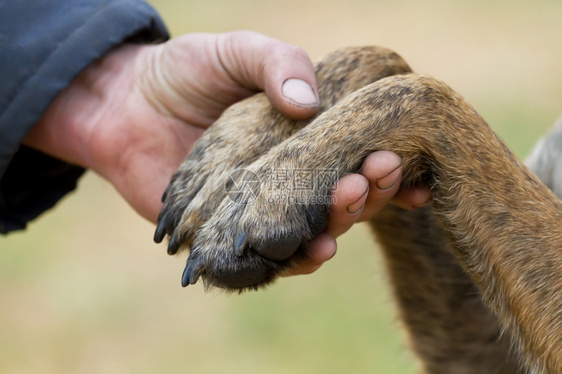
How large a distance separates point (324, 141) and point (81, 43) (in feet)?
4.29

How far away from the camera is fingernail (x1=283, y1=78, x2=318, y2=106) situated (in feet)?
8.17

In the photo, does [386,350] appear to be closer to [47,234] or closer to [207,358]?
[207,358]

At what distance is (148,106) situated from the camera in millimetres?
3199

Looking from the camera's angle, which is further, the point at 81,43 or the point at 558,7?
the point at 558,7

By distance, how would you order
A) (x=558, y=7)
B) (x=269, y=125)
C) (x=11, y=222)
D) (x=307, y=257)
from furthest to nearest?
1. (x=558, y=7)
2. (x=11, y=222)
3. (x=269, y=125)
4. (x=307, y=257)

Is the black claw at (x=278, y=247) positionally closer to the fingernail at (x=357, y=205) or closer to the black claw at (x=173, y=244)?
the fingernail at (x=357, y=205)

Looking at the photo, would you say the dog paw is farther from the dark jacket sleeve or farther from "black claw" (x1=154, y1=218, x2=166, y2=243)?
the dark jacket sleeve

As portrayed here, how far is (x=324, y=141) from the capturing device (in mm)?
2299

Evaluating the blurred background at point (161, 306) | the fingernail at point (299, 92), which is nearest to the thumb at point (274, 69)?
the fingernail at point (299, 92)

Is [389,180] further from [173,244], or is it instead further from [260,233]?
[173,244]

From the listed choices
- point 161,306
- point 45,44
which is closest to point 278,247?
point 45,44

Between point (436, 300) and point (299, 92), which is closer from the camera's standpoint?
point (299, 92)

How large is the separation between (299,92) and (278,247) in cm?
66

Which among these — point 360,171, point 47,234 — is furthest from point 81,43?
point 47,234
